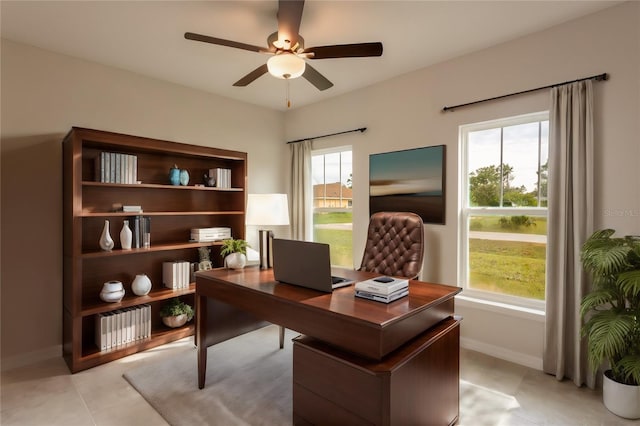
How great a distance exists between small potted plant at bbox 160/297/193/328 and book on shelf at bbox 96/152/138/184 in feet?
4.17

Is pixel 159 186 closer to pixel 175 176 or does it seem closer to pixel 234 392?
pixel 175 176

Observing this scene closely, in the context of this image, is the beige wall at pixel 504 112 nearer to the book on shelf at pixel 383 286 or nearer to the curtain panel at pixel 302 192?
the curtain panel at pixel 302 192

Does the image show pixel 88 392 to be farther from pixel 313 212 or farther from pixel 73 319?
pixel 313 212

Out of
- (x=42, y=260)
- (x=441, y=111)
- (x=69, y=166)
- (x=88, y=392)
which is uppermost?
(x=441, y=111)

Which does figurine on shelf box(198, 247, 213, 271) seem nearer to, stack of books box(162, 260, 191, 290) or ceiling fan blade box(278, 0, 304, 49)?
stack of books box(162, 260, 191, 290)

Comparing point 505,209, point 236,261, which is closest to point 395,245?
point 505,209

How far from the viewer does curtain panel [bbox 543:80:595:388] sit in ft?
7.67

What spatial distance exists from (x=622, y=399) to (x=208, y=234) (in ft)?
11.5

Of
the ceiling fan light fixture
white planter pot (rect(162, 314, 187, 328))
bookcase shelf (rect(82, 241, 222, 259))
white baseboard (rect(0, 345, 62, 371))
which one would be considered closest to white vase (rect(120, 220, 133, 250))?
bookcase shelf (rect(82, 241, 222, 259))

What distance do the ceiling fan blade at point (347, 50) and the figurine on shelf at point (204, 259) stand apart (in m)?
2.36

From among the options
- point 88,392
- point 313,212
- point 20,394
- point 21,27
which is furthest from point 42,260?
point 313,212

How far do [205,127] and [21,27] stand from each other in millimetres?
1696

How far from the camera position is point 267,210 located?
242cm

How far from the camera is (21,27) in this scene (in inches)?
98.0
